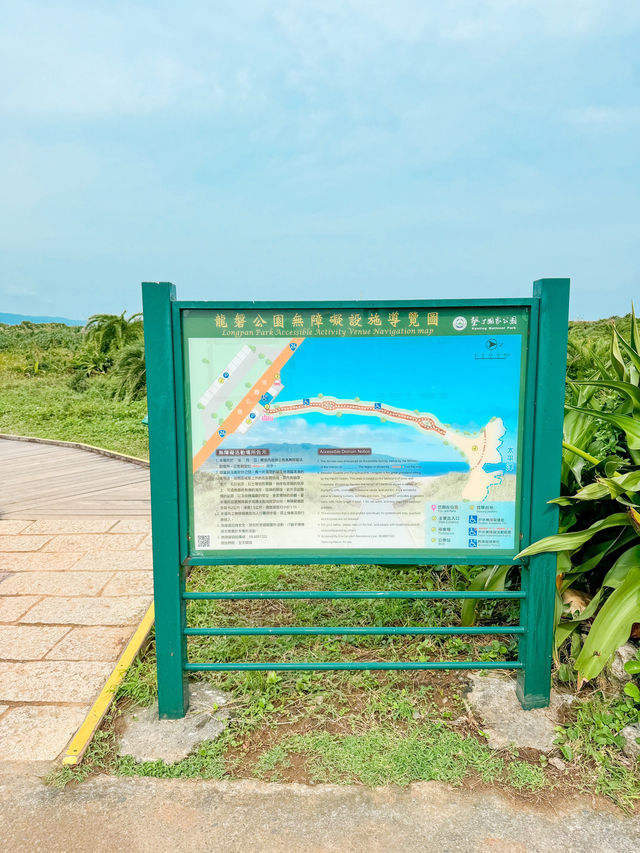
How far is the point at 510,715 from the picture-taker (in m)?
2.73

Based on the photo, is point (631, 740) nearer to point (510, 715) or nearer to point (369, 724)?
point (510, 715)

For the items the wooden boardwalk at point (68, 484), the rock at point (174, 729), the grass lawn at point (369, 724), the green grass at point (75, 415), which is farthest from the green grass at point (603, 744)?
the green grass at point (75, 415)

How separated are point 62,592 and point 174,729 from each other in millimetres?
1870

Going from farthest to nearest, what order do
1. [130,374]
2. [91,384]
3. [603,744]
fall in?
[91,384], [130,374], [603,744]

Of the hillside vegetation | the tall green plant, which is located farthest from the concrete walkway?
→ the hillside vegetation

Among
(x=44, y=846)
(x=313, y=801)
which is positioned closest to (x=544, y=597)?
(x=313, y=801)

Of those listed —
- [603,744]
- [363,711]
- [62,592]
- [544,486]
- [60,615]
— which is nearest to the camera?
[603,744]

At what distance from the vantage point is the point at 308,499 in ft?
8.69

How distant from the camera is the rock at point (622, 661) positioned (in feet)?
9.22

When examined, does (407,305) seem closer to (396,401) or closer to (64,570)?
(396,401)

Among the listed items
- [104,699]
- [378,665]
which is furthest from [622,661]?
[104,699]

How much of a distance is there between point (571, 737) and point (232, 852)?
4.66 ft

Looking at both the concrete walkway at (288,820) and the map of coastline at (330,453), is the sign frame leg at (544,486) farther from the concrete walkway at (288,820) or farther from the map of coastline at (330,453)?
the concrete walkway at (288,820)

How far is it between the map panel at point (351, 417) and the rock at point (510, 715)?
2.89ft
